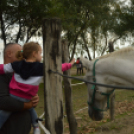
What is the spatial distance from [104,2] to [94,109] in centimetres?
1230

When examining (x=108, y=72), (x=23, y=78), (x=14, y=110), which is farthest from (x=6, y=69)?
(x=108, y=72)

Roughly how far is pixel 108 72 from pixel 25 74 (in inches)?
49.0

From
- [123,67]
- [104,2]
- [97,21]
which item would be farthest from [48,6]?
[123,67]

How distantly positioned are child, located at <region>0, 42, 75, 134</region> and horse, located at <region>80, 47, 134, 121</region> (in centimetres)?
100

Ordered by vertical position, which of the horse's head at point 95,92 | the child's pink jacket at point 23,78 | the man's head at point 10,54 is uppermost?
the man's head at point 10,54

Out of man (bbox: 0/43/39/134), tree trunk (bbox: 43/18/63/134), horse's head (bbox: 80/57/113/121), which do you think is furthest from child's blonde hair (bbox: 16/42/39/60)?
horse's head (bbox: 80/57/113/121)

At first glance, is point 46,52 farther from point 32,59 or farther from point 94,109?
point 94,109

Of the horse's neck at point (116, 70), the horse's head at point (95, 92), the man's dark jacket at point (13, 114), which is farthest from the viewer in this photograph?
the horse's head at point (95, 92)

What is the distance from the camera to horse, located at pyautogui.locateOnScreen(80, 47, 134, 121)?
2.27 m

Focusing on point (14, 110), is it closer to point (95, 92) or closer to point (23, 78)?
point (23, 78)

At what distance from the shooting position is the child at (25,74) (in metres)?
1.55

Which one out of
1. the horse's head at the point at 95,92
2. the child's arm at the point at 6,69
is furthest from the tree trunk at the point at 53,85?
the horse's head at the point at 95,92

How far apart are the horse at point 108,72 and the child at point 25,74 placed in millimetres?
1002

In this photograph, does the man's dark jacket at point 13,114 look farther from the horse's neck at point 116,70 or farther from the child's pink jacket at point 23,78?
the horse's neck at point 116,70
